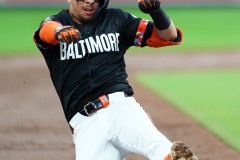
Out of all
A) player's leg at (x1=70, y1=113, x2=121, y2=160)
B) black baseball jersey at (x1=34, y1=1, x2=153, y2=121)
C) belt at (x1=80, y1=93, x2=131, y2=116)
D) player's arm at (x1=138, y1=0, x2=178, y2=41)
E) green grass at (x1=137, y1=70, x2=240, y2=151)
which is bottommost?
green grass at (x1=137, y1=70, x2=240, y2=151)

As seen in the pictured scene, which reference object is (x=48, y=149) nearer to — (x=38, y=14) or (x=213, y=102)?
(x=213, y=102)

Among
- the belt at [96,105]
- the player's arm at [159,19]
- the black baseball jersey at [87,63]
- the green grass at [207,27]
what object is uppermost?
the player's arm at [159,19]

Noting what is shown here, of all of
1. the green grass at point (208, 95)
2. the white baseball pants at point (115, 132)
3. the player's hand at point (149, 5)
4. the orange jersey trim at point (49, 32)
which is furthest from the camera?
the green grass at point (208, 95)

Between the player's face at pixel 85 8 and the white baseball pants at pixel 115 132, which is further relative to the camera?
the player's face at pixel 85 8

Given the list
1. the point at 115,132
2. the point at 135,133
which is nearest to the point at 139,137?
the point at 135,133

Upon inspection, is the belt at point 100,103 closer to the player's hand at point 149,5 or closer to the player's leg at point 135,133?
the player's leg at point 135,133

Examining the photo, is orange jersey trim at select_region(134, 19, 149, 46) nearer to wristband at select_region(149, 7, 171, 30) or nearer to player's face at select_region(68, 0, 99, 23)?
wristband at select_region(149, 7, 171, 30)

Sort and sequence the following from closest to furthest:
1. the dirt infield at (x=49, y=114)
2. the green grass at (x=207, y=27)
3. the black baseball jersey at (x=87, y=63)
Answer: the black baseball jersey at (x=87, y=63) → the dirt infield at (x=49, y=114) → the green grass at (x=207, y=27)

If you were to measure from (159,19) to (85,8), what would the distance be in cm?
61

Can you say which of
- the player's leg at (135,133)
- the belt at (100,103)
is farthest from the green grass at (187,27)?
the player's leg at (135,133)

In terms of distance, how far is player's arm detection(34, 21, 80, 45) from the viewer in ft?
16.3

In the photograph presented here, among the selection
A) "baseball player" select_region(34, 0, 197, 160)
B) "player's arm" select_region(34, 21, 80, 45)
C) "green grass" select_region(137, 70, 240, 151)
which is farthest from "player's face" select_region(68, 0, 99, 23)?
"green grass" select_region(137, 70, 240, 151)

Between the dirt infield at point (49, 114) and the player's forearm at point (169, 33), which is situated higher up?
the player's forearm at point (169, 33)

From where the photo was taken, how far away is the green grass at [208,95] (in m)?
9.41
